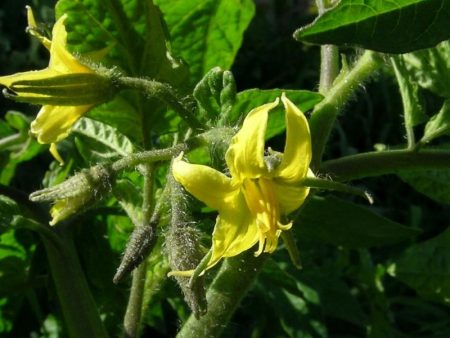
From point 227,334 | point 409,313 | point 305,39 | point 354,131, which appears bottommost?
point 354,131

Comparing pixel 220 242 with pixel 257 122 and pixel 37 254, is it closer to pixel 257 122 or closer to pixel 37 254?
pixel 257 122

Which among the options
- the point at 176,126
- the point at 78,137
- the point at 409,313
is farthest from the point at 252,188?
the point at 409,313

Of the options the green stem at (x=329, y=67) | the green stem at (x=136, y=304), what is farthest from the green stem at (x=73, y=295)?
the green stem at (x=329, y=67)

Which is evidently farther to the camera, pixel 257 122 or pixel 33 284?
pixel 33 284

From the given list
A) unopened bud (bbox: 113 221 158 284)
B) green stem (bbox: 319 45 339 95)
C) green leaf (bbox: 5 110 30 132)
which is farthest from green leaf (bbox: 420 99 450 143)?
green leaf (bbox: 5 110 30 132)

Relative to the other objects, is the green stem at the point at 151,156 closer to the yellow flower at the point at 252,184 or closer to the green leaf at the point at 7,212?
the yellow flower at the point at 252,184

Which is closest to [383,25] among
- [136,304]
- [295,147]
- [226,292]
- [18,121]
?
[295,147]

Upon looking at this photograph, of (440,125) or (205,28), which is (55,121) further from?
(440,125)
